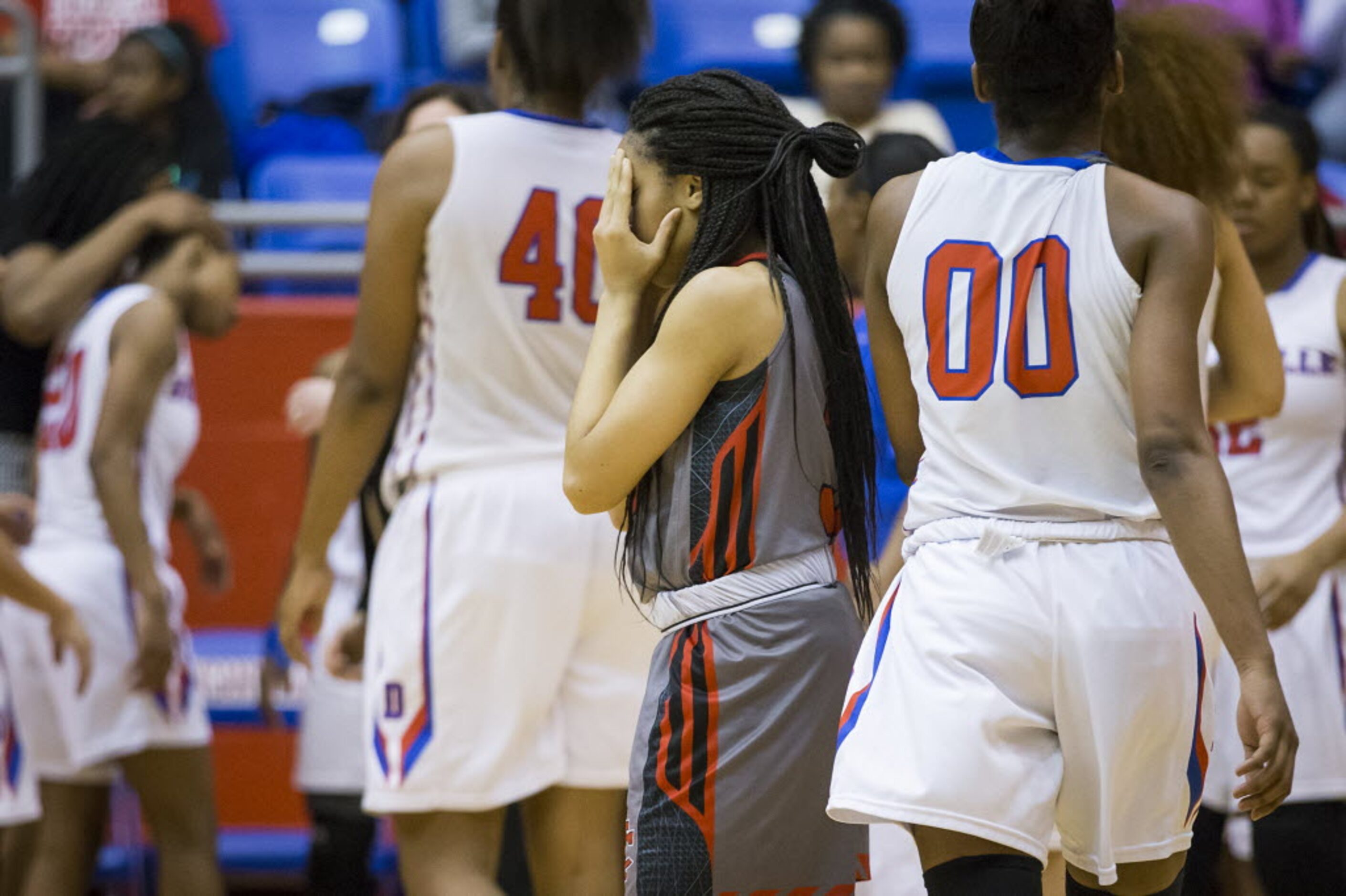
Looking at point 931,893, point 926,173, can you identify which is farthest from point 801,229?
point 931,893

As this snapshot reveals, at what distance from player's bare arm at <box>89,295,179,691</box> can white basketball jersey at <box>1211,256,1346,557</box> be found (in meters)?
2.60

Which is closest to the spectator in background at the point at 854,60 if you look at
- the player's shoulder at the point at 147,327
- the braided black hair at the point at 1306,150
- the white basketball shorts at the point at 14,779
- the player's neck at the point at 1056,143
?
the braided black hair at the point at 1306,150

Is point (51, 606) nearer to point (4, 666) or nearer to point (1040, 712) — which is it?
Answer: point (4, 666)

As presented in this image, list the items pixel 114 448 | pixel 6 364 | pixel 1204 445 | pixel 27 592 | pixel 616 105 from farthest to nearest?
pixel 616 105
pixel 6 364
pixel 114 448
pixel 27 592
pixel 1204 445

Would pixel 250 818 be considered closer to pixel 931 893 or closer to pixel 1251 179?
pixel 1251 179

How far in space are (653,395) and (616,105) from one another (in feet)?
19.2

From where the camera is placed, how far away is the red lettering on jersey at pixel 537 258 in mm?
3492

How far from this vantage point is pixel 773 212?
9.24 feet

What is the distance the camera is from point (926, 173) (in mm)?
2707

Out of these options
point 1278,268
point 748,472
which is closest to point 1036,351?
point 748,472

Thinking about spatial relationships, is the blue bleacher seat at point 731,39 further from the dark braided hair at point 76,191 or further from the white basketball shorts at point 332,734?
the white basketball shorts at point 332,734

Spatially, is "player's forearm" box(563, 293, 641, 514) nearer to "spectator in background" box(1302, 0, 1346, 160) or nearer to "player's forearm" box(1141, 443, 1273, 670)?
"player's forearm" box(1141, 443, 1273, 670)

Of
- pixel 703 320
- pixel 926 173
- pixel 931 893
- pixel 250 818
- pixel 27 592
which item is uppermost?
pixel 926 173

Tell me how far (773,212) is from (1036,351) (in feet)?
1.58
